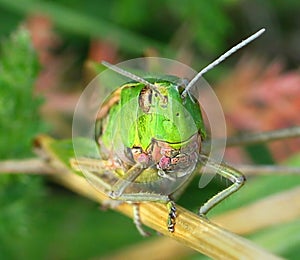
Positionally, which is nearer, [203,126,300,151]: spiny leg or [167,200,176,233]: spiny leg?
[167,200,176,233]: spiny leg

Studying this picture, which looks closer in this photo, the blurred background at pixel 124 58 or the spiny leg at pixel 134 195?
the spiny leg at pixel 134 195

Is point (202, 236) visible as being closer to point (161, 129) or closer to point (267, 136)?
point (161, 129)

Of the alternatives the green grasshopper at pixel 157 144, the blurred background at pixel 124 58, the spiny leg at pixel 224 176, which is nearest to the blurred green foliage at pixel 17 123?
the blurred background at pixel 124 58

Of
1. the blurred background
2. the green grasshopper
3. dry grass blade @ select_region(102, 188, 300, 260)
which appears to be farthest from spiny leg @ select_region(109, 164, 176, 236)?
the blurred background

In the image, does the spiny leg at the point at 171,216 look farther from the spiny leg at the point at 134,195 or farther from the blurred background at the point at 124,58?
the blurred background at the point at 124,58

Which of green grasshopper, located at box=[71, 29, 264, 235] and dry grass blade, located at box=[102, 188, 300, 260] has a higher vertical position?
Result: dry grass blade, located at box=[102, 188, 300, 260]

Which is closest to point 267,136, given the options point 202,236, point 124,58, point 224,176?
point 224,176

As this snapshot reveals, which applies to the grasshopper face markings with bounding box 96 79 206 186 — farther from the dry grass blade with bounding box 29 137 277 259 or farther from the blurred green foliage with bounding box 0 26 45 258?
the blurred green foliage with bounding box 0 26 45 258
